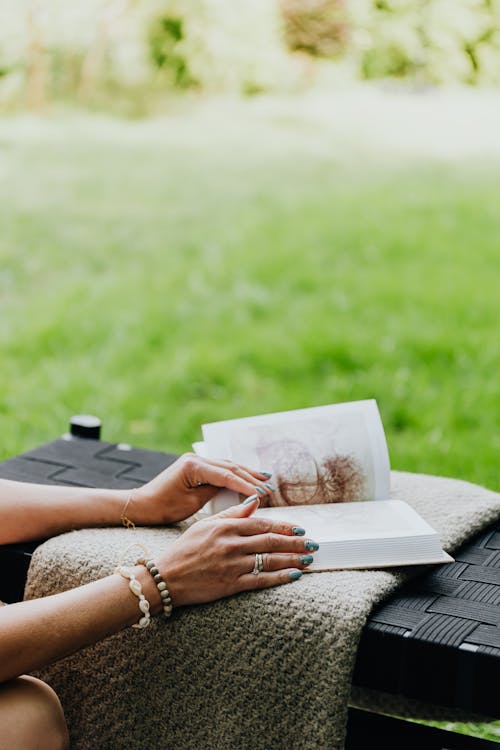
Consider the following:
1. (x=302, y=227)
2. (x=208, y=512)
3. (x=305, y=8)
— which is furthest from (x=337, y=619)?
(x=305, y=8)

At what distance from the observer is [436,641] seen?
136cm

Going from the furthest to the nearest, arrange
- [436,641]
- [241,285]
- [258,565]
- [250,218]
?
[250,218], [241,285], [258,565], [436,641]

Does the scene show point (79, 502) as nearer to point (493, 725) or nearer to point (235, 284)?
point (493, 725)

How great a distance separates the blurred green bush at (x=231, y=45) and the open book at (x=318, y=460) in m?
6.79

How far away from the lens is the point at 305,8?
810cm

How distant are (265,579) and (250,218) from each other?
180 inches

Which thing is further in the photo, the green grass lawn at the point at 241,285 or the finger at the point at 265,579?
the green grass lawn at the point at 241,285

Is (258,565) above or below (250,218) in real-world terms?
above

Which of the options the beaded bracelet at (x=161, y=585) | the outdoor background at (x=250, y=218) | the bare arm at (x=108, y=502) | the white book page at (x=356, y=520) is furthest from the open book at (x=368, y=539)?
the outdoor background at (x=250, y=218)

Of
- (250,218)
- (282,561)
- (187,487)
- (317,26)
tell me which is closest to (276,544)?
(282,561)

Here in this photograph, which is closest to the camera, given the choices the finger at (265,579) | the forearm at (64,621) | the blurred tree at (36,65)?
the forearm at (64,621)

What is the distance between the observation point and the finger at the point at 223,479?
5.37 feet

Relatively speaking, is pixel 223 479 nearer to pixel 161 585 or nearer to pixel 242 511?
pixel 242 511

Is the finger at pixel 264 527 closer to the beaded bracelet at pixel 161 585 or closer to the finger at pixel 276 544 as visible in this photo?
the finger at pixel 276 544
